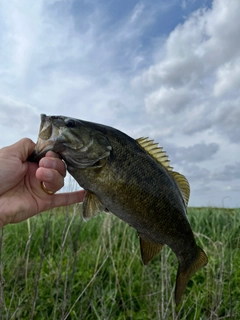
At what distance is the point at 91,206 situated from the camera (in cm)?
196

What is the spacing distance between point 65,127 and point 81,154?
6.3 inches

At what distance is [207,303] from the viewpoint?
4.22m

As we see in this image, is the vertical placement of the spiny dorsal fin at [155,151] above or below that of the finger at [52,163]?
above

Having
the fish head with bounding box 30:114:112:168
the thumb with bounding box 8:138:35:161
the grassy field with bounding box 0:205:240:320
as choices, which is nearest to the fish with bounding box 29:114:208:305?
the fish head with bounding box 30:114:112:168

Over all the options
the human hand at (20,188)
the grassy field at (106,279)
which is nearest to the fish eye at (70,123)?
the human hand at (20,188)

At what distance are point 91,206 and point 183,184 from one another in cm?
59

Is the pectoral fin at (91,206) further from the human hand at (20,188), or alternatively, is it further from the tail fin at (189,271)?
the tail fin at (189,271)

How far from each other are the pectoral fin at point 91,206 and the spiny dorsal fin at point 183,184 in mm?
511

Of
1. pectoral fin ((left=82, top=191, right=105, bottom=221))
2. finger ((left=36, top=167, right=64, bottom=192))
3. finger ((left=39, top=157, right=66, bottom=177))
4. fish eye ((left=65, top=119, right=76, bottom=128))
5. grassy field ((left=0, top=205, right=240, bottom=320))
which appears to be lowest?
grassy field ((left=0, top=205, right=240, bottom=320))

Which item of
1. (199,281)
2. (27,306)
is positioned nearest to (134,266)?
(199,281)

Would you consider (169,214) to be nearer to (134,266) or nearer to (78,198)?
(78,198)

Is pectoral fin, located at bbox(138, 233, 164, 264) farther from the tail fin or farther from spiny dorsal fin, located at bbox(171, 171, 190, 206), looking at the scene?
spiny dorsal fin, located at bbox(171, 171, 190, 206)

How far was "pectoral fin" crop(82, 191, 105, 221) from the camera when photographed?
1936 millimetres

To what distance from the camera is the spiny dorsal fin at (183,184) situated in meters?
2.19
